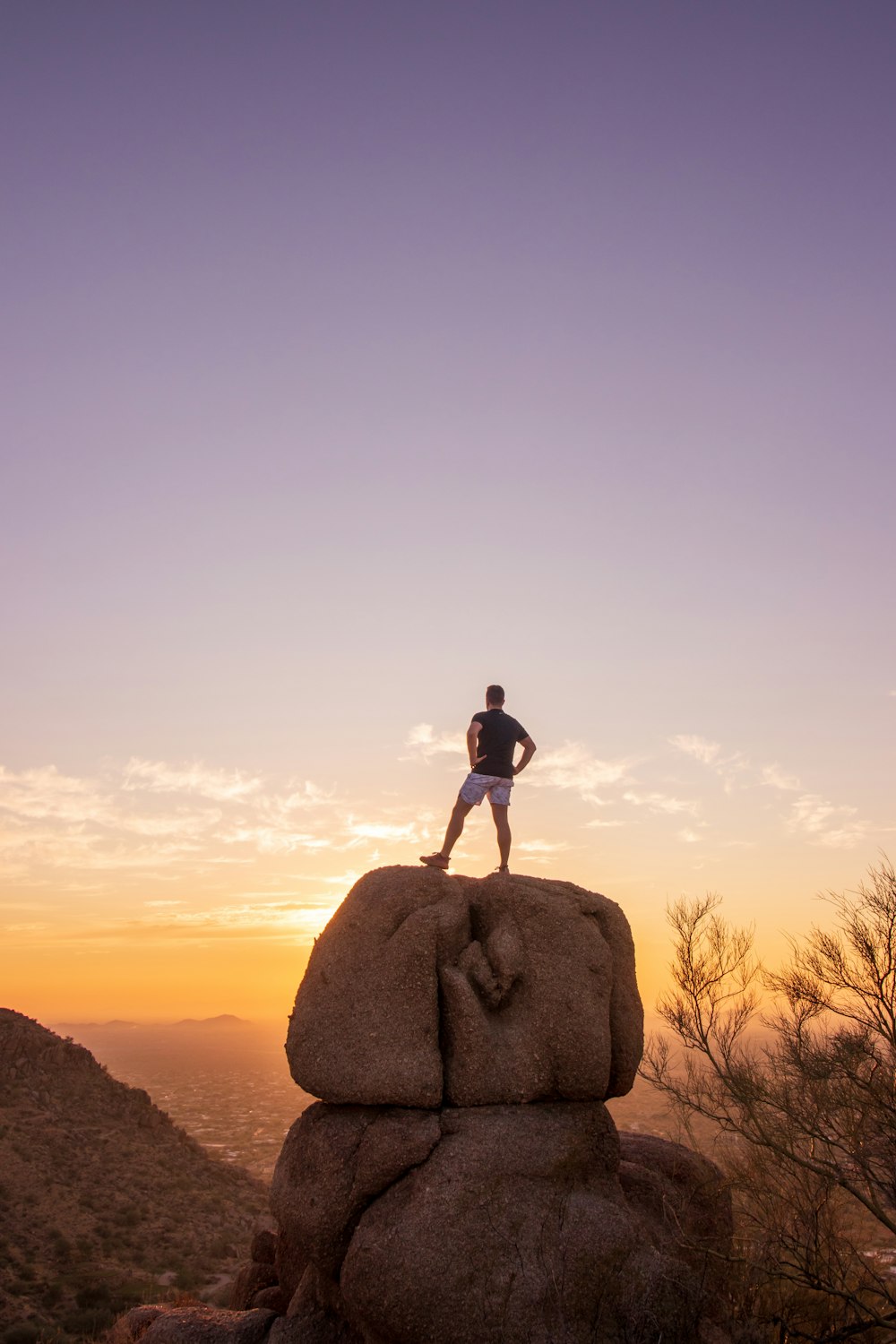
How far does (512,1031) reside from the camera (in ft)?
36.5

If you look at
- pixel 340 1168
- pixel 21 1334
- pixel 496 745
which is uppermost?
pixel 496 745

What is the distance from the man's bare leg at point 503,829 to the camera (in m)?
13.4

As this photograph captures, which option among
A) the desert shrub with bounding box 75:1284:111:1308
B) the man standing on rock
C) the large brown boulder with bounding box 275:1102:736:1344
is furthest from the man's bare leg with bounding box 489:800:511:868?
the desert shrub with bounding box 75:1284:111:1308

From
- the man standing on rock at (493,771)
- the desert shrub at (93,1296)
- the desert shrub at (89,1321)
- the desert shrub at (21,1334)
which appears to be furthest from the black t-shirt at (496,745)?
the desert shrub at (93,1296)

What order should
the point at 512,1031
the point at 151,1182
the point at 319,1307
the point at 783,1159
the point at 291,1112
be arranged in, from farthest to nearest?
the point at 291,1112, the point at 151,1182, the point at 783,1159, the point at 512,1031, the point at 319,1307

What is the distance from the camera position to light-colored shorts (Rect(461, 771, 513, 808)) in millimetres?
13336

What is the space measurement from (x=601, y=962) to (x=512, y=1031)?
162 cm

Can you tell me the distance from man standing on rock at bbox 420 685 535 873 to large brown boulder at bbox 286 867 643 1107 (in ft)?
3.88

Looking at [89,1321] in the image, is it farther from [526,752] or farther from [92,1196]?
[526,752]

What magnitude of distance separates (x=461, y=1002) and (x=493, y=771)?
Result: 145 inches

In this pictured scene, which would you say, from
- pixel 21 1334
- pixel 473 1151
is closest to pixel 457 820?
pixel 473 1151

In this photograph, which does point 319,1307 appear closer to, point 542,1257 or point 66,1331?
point 542,1257

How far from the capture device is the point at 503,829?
1351 cm

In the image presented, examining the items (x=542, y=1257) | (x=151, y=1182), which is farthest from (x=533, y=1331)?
(x=151, y=1182)
